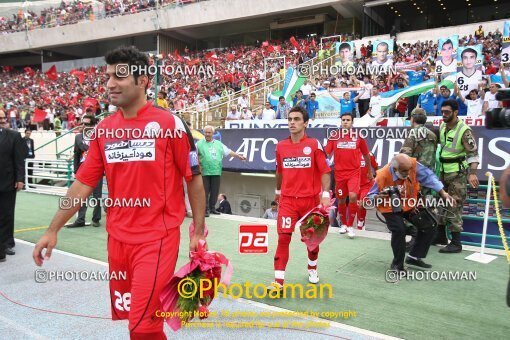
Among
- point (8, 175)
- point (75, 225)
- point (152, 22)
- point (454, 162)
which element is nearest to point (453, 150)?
point (454, 162)

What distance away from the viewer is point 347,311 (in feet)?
13.9

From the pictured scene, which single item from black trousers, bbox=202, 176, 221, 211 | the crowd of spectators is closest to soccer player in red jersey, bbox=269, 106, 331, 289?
black trousers, bbox=202, 176, 221, 211

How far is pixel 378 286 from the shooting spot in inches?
197

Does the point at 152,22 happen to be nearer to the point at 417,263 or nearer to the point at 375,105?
the point at 375,105

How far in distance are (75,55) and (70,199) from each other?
4889 centimetres

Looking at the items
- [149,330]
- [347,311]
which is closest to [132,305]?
[149,330]

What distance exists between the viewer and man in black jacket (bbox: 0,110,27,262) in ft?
20.2

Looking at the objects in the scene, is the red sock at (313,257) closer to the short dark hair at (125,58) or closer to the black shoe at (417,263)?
the black shoe at (417,263)

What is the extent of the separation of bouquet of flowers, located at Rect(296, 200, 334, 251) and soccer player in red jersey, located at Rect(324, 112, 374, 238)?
2.86 meters

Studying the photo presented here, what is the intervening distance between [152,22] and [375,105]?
1160 inches

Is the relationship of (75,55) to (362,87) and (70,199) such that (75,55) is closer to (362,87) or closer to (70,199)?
(362,87)

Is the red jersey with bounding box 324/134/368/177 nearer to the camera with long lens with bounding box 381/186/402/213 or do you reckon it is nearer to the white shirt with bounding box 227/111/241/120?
the camera with long lens with bounding box 381/186/402/213

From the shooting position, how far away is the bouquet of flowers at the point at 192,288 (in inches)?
99.8

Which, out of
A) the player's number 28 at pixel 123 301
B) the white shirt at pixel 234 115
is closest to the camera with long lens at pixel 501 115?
the player's number 28 at pixel 123 301
